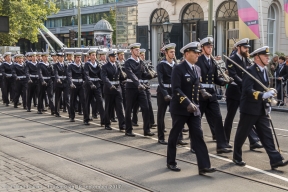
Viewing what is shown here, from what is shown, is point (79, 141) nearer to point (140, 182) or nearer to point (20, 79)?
point (140, 182)

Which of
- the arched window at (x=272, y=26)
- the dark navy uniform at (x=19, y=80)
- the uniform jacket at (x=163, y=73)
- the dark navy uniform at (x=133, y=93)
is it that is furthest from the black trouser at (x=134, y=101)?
the arched window at (x=272, y=26)

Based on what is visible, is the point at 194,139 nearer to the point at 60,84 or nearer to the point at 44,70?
the point at 60,84

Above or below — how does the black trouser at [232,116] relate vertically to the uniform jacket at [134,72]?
below

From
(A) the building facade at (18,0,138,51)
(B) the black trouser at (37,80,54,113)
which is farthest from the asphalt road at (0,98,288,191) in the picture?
(A) the building facade at (18,0,138,51)

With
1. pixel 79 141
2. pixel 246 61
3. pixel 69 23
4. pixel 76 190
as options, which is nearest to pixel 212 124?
pixel 246 61

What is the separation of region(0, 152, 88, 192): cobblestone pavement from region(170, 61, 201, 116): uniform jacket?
196 cm

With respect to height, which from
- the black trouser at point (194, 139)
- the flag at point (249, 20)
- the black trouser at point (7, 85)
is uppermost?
the flag at point (249, 20)

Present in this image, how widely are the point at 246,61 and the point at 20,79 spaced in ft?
33.2

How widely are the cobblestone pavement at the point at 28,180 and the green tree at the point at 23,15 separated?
86.2ft

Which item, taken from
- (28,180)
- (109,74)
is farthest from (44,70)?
(28,180)

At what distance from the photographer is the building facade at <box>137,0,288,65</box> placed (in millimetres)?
28000

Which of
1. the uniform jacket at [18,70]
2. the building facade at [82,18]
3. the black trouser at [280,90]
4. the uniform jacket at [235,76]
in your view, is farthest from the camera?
the building facade at [82,18]

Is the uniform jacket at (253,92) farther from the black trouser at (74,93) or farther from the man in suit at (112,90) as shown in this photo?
the black trouser at (74,93)

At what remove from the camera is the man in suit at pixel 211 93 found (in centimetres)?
869
